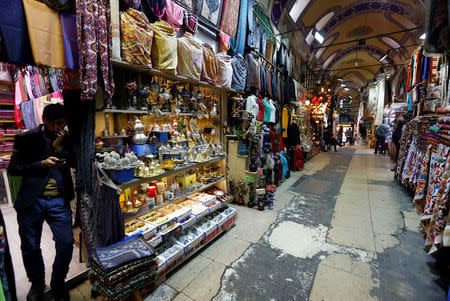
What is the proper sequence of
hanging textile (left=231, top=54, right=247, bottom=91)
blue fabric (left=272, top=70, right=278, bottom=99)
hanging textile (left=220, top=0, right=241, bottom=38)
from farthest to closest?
blue fabric (left=272, top=70, right=278, bottom=99)
hanging textile (left=231, top=54, right=247, bottom=91)
hanging textile (left=220, top=0, right=241, bottom=38)

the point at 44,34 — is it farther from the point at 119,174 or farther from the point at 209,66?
the point at 209,66

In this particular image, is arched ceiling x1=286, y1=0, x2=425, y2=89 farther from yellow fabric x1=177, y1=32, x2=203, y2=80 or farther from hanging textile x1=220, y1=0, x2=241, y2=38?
yellow fabric x1=177, y1=32, x2=203, y2=80

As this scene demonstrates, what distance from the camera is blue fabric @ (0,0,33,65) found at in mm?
1410

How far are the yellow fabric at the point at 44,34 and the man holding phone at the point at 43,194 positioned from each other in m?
0.39

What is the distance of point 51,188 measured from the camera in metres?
1.78

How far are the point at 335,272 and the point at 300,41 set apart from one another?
9617 mm

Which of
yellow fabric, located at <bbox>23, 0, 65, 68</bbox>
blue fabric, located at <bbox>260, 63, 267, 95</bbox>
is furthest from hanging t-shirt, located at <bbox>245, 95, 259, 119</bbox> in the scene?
yellow fabric, located at <bbox>23, 0, 65, 68</bbox>

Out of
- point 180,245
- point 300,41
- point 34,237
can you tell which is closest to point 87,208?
point 34,237

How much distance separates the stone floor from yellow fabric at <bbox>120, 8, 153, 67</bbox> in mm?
2515

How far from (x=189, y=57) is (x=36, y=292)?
3107 mm

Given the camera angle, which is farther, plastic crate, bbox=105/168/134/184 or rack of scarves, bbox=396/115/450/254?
rack of scarves, bbox=396/115/450/254

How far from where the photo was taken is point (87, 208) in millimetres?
2018

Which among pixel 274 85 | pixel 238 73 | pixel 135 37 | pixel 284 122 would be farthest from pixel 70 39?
pixel 284 122

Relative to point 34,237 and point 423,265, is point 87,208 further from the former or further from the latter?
point 423,265
